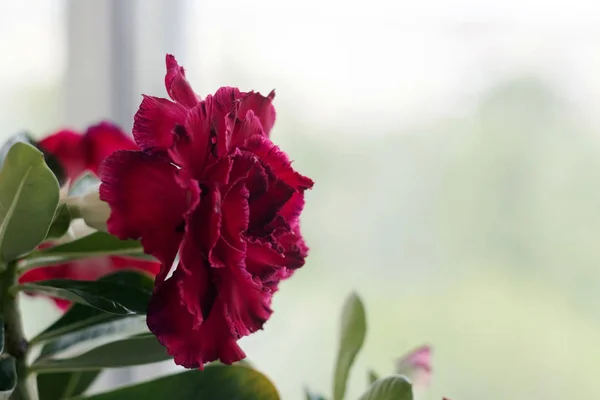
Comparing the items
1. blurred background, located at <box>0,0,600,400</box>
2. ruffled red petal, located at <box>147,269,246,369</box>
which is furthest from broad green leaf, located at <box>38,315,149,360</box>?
blurred background, located at <box>0,0,600,400</box>

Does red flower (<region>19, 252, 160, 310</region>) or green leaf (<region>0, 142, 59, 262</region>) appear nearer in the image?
green leaf (<region>0, 142, 59, 262</region>)

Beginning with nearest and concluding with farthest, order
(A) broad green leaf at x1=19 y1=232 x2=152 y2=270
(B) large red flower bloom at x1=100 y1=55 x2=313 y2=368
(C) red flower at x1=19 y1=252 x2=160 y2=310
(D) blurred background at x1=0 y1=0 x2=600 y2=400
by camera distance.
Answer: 1. (B) large red flower bloom at x1=100 y1=55 x2=313 y2=368
2. (A) broad green leaf at x1=19 y1=232 x2=152 y2=270
3. (C) red flower at x1=19 y1=252 x2=160 y2=310
4. (D) blurred background at x1=0 y1=0 x2=600 y2=400

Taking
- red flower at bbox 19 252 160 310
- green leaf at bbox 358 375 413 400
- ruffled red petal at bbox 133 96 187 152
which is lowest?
red flower at bbox 19 252 160 310

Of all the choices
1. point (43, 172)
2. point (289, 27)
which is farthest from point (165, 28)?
point (43, 172)

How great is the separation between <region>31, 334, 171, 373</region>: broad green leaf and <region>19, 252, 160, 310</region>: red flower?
0.11 m

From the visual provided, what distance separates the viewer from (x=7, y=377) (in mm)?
378

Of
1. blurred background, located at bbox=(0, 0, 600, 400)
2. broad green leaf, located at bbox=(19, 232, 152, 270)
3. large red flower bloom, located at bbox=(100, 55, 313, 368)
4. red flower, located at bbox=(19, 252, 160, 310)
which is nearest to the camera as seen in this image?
large red flower bloom, located at bbox=(100, 55, 313, 368)

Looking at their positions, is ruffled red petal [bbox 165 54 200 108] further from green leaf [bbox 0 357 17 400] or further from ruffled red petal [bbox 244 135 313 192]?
green leaf [bbox 0 357 17 400]

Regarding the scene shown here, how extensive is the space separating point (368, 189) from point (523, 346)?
24 centimetres

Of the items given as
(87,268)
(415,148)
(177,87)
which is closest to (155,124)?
(177,87)

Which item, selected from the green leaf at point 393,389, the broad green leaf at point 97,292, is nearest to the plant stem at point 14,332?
the broad green leaf at point 97,292

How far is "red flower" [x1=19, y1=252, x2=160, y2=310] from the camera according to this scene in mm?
537

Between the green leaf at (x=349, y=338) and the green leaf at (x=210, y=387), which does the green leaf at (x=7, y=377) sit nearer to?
the green leaf at (x=210, y=387)

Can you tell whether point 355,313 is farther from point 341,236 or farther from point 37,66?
point 37,66
